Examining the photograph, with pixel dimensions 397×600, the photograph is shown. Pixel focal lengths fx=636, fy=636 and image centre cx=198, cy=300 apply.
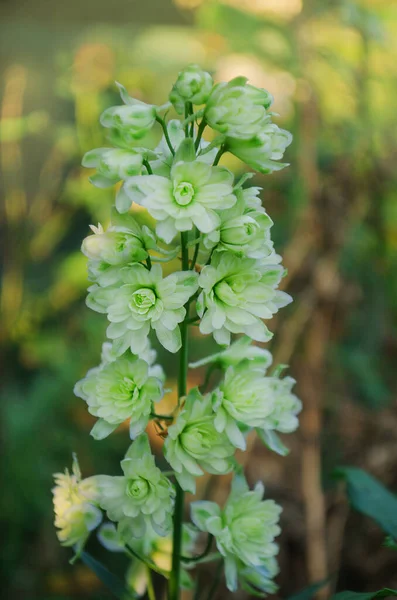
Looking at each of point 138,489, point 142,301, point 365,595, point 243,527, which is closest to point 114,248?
point 142,301

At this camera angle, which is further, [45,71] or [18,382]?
[45,71]

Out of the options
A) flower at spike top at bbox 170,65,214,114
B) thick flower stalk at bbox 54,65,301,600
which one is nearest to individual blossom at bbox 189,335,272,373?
thick flower stalk at bbox 54,65,301,600

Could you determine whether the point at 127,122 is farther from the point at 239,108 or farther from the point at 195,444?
the point at 195,444

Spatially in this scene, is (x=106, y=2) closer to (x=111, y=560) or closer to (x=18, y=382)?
(x=18, y=382)

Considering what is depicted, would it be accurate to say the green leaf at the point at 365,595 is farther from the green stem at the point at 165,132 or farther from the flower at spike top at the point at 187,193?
the green stem at the point at 165,132

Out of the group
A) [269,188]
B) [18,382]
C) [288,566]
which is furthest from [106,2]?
[288,566]

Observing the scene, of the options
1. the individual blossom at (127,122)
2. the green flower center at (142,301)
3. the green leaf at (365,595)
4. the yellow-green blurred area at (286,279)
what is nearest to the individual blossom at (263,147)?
the individual blossom at (127,122)
